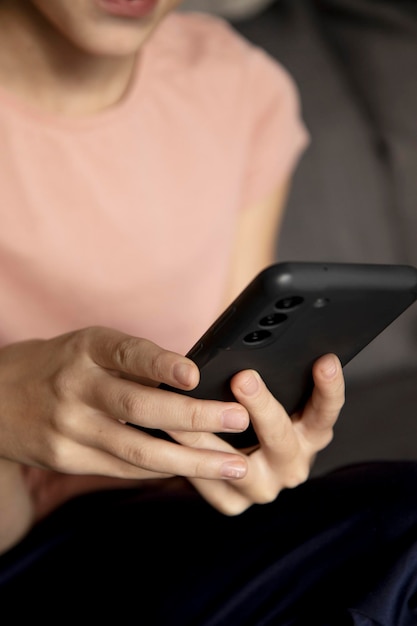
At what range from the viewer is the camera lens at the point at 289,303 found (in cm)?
59

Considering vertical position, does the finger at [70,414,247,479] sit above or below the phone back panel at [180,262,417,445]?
below

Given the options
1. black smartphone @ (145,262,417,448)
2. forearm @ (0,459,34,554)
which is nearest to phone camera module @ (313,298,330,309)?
black smartphone @ (145,262,417,448)

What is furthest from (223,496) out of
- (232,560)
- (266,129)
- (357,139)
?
(357,139)

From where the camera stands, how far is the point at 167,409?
633 millimetres

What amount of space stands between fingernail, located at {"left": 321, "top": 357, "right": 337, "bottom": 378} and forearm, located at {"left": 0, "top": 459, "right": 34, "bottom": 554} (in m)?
0.28

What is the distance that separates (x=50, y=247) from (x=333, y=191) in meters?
0.55

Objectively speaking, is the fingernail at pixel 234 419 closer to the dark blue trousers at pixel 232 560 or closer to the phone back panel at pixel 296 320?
the phone back panel at pixel 296 320

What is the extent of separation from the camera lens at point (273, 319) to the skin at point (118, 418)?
2.1 inches

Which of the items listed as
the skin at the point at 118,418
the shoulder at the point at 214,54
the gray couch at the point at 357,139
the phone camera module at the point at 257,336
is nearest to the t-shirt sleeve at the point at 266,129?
the shoulder at the point at 214,54

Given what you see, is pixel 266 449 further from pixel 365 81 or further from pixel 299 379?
pixel 365 81

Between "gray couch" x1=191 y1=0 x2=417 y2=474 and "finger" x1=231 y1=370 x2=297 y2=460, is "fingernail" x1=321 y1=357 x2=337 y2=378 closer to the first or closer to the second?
"finger" x1=231 y1=370 x2=297 y2=460

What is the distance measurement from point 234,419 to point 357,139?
2.78 ft

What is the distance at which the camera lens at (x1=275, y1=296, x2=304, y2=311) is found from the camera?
1.94ft

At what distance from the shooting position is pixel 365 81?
4.69 feet
